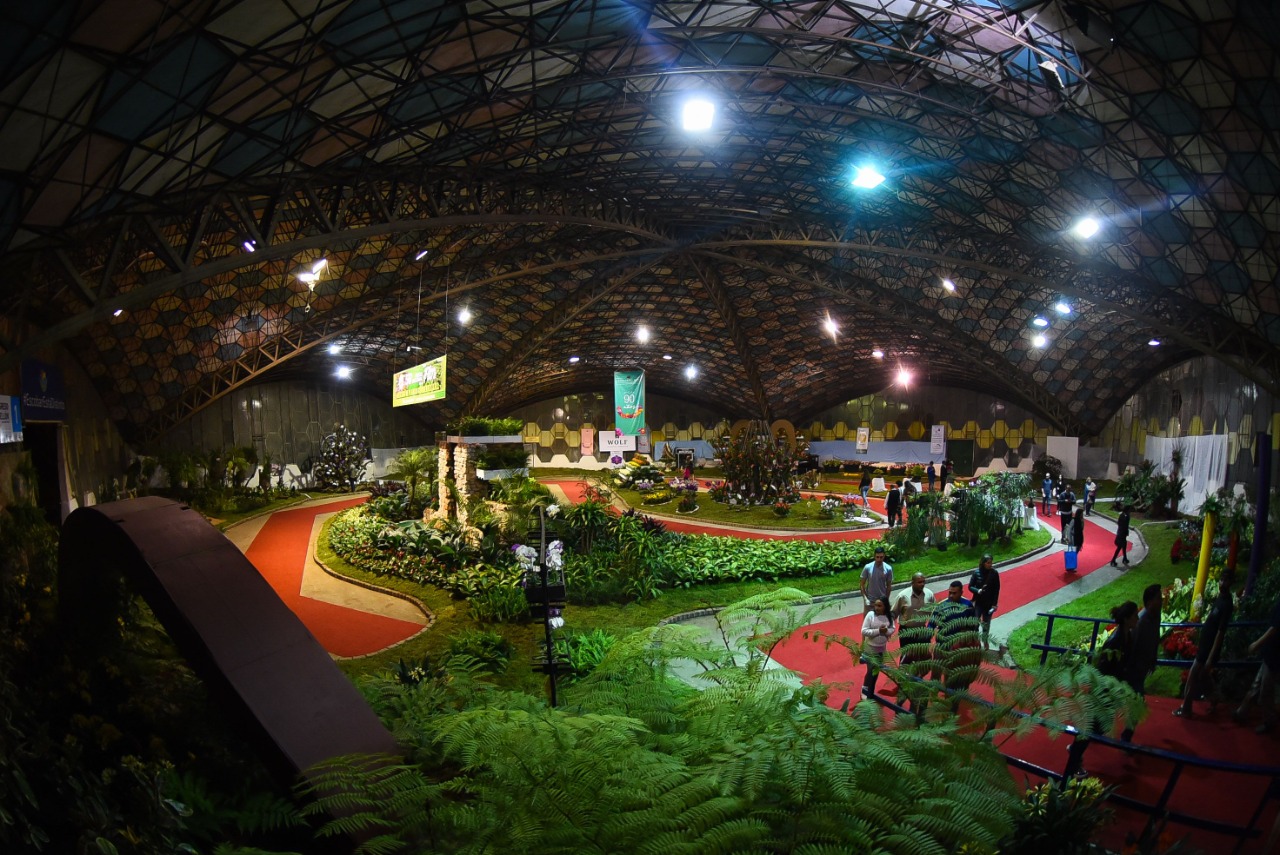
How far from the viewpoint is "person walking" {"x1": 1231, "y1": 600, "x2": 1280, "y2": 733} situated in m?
7.06

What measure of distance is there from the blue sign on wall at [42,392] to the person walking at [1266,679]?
25224 millimetres

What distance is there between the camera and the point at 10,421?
16422 millimetres

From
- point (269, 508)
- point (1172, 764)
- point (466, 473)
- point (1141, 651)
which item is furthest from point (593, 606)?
point (269, 508)

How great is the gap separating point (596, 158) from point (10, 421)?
1731 cm

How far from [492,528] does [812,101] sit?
14.4 meters

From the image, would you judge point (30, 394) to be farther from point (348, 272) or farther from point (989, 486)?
point (989, 486)

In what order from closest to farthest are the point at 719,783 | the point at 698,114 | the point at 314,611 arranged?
the point at 719,783
the point at 698,114
the point at 314,611

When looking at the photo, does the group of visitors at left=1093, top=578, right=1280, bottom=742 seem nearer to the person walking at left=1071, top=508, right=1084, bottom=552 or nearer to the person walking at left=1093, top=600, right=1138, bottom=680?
the person walking at left=1093, top=600, right=1138, bottom=680

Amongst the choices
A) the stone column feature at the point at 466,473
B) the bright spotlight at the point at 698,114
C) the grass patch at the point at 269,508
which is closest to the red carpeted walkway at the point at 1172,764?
the bright spotlight at the point at 698,114

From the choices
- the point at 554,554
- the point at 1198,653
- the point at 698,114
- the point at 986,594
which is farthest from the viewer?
the point at 698,114

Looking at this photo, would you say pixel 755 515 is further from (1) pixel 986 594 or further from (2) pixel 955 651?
(2) pixel 955 651

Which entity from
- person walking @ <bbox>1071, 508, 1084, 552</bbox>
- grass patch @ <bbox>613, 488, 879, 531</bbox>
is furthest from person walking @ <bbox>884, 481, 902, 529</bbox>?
person walking @ <bbox>1071, 508, 1084, 552</bbox>

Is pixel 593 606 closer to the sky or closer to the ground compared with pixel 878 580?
closer to the ground

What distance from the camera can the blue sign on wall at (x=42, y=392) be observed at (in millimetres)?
18266
